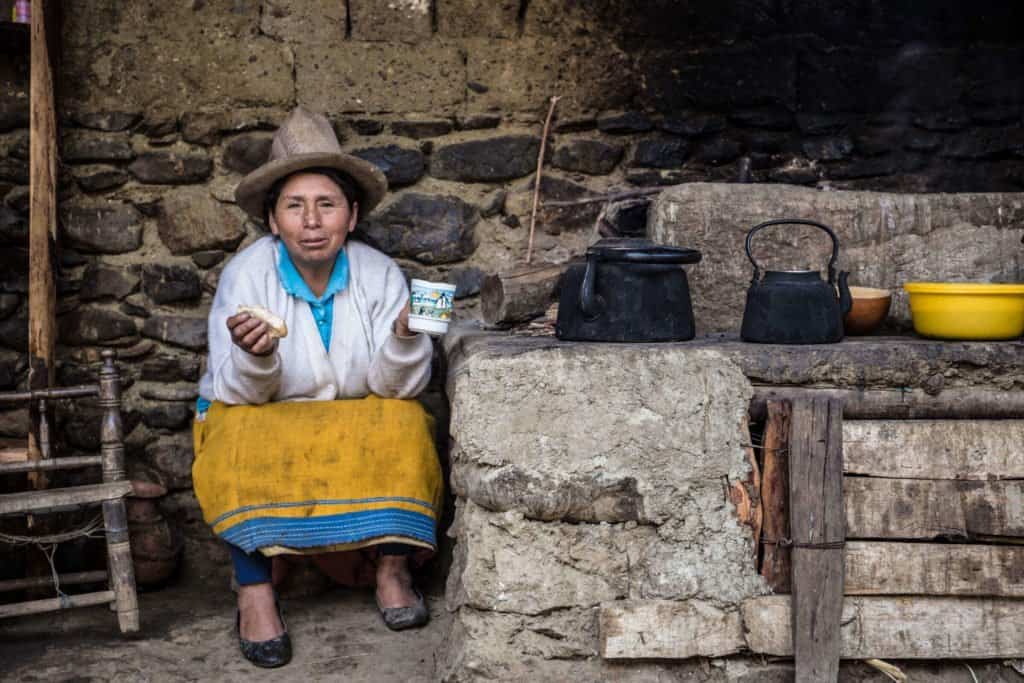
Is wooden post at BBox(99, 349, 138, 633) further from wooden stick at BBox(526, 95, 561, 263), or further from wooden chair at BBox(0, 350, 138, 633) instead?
wooden stick at BBox(526, 95, 561, 263)

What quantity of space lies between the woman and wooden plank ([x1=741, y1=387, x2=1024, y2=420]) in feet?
3.41

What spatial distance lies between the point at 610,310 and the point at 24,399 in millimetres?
1750

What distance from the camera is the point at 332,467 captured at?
9.86 ft

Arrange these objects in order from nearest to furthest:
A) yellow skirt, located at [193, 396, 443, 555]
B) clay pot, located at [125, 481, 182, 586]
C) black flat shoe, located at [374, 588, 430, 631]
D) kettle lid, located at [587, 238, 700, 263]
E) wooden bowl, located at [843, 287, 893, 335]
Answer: kettle lid, located at [587, 238, 700, 263] → wooden bowl, located at [843, 287, 893, 335] → yellow skirt, located at [193, 396, 443, 555] → black flat shoe, located at [374, 588, 430, 631] → clay pot, located at [125, 481, 182, 586]

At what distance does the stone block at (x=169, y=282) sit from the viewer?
141 inches

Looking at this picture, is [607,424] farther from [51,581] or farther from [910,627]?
[51,581]

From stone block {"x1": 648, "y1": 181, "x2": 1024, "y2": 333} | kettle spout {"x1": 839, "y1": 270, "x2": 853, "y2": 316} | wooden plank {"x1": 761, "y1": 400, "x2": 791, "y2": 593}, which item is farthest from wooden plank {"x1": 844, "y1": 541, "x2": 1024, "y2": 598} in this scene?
stone block {"x1": 648, "y1": 181, "x2": 1024, "y2": 333}

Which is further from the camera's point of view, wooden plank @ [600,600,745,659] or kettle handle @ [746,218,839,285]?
kettle handle @ [746,218,839,285]

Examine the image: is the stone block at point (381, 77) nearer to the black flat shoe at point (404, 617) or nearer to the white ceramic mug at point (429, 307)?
the white ceramic mug at point (429, 307)

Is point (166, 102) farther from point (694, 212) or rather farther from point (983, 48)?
point (983, 48)

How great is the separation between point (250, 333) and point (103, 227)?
1.10 m

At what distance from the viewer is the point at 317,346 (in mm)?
3154

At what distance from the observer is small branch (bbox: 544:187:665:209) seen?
343 cm

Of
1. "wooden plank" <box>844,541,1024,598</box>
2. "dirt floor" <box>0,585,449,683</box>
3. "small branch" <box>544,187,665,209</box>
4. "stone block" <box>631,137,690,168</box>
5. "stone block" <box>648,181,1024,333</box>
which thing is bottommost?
"dirt floor" <box>0,585,449,683</box>
